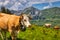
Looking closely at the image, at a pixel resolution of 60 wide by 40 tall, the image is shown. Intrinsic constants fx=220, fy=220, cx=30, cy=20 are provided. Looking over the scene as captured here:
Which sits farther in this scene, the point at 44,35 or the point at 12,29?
the point at 44,35

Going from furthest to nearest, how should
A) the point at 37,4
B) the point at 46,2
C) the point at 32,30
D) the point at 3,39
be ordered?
the point at 46,2, the point at 37,4, the point at 32,30, the point at 3,39

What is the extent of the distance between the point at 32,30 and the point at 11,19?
12.1 ft

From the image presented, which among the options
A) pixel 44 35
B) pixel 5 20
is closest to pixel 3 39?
pixel 5 20

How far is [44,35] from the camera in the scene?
1259 centimetres

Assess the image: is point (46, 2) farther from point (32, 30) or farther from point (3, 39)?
point (3, 39)

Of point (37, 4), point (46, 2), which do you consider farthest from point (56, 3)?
point (37, 4)

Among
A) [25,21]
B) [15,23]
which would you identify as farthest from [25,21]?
[15,23]

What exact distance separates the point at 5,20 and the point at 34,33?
276 cm

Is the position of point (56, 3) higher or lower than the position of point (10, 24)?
lower

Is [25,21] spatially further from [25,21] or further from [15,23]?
[15,23]

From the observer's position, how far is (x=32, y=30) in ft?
45.5

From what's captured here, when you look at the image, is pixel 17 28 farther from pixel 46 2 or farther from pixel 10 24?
pixel 46 2

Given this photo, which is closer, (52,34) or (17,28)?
(17,28)

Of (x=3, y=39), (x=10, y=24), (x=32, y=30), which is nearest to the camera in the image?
(x=10, y=24)
